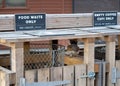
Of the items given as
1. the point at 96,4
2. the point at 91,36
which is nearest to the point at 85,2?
the point at 96,4

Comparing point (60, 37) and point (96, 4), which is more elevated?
point (96, 4)

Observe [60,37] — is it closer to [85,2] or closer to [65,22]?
[65,22]

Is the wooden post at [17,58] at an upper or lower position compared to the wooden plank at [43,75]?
upper

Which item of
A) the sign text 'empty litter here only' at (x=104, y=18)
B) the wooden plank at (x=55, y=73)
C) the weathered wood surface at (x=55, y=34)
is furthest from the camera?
the sign text 'empty litter here only' at (x=104, y=18)

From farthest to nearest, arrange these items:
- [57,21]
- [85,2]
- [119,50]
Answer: [85,2] < [119,50] < [57,21]

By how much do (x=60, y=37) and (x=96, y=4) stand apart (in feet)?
27.6

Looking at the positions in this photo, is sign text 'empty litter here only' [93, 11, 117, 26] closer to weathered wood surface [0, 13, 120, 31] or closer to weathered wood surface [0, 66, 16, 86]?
weathered wood surface [0, 13, 120, 31]

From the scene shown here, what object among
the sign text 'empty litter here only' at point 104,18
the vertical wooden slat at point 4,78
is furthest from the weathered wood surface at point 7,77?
the sign text 'empty litter here only' at point 104,18

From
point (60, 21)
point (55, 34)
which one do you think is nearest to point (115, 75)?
point (60, 21)

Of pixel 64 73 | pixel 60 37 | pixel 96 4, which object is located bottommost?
pixel 64 73

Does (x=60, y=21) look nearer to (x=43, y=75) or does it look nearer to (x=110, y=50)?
(x=110, y=50)

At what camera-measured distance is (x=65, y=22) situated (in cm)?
541

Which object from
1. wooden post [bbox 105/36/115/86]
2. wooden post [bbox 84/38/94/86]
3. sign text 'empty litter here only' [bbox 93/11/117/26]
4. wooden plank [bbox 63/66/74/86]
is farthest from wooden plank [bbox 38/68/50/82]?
sign text 'empty litter here only' [bbox 93/11/117/26]

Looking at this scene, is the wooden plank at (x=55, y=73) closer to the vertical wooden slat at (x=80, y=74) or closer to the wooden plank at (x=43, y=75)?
the wooden plank at (x=43, y=75)
